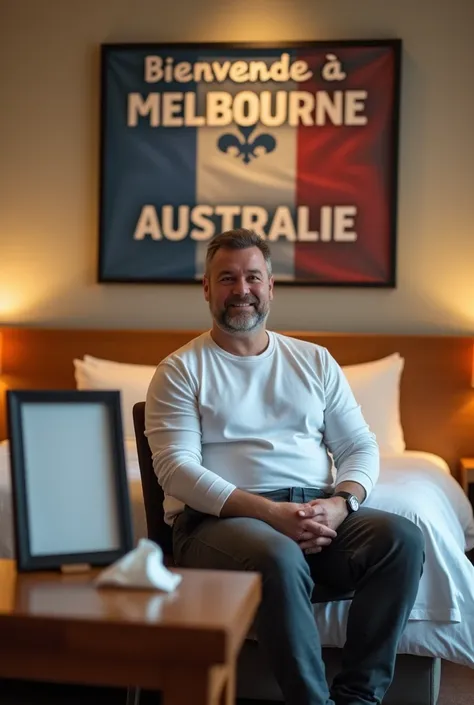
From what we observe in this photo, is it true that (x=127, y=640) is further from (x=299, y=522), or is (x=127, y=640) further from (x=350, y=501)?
(x=350, y=501)

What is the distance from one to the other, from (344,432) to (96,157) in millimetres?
2323

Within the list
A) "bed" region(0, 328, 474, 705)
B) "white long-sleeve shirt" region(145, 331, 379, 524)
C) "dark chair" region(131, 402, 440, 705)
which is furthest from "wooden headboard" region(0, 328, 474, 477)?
"dark chair" region(131, 402, 440, 705)

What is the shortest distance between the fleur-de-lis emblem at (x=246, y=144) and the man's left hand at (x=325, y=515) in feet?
7.39

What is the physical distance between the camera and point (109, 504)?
1.36 meters

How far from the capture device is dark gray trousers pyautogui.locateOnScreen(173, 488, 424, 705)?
1.94m

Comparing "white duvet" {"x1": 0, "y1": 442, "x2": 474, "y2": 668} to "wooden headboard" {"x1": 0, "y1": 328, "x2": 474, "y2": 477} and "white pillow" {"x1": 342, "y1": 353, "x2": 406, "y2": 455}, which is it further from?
"wooden headboard" {"x1": 0, "y1": 328, "x2": 474, "y2": 477}

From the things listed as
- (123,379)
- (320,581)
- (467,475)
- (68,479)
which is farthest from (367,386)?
(68,479)

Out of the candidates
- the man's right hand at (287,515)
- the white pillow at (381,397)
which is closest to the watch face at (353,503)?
the man's right hand at (287,515)

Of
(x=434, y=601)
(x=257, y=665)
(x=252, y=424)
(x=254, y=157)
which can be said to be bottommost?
(x=257, y=665)

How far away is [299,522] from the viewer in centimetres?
222

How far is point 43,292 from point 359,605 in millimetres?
2631

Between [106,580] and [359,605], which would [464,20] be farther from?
[106,580]

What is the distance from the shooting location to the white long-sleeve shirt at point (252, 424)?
2.39 m

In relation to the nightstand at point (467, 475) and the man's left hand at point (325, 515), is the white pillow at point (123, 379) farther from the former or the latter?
the man's left hand at point (325, 515)
